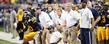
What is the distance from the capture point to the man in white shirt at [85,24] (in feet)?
49.1

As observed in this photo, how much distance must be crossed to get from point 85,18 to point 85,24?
0.66ft

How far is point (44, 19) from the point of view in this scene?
16750mm

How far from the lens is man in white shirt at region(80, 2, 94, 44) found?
14953mm

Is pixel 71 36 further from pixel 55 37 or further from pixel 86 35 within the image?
pixel 86 35

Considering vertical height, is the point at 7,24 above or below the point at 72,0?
below

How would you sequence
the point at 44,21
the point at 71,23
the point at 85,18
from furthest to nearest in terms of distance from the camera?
1. the point at 44,21
2. the point at 71,23
3. the point at 85,18

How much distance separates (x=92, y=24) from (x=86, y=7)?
0.70m

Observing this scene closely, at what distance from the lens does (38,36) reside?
1655cm

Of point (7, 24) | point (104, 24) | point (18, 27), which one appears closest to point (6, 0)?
point (7, 24)

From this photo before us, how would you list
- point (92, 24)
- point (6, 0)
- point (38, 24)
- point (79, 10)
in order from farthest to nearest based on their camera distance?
point (6, 0) → point (38, 24) → point (79, 10) → point (92, 24)

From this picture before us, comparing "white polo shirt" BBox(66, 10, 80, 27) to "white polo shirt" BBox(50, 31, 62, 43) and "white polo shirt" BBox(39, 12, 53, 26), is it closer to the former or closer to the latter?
"white polo shirt" BBox(50, 31, 62, 43)

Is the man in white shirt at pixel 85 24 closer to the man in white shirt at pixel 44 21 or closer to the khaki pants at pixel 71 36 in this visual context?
the khaki pants at pixel 71 36

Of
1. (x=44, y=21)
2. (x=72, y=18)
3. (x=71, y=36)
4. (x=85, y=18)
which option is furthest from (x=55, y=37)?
(x=44, y=21)

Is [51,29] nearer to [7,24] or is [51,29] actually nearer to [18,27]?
[18,27]
